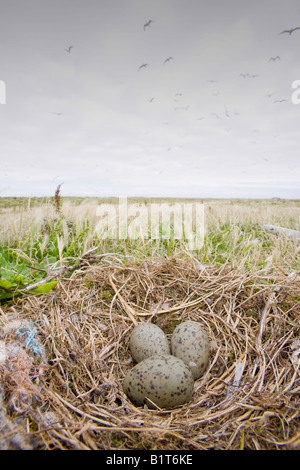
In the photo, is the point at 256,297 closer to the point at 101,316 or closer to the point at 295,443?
the point at 295,443

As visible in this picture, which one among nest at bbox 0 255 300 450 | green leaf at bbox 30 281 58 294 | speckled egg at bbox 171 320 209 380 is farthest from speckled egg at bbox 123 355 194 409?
green leaf at bbox 30 281 58 294

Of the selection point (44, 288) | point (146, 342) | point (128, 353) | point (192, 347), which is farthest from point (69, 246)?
point (192, 347)

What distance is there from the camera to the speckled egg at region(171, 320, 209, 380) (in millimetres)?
1933

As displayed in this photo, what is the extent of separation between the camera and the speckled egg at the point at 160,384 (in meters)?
1.66

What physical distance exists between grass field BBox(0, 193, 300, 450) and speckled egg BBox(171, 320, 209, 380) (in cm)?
9

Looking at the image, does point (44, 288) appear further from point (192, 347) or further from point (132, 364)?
point (192, 347)

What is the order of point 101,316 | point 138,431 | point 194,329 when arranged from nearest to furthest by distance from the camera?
point 138,431 < point 194,329 < point 101,316

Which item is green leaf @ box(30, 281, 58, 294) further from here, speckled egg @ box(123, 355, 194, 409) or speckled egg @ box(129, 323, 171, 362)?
speckled egg @ box(123, 355, 194, 409)

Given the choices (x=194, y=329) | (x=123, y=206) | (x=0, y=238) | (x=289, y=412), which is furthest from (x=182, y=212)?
(x=289, y=412)

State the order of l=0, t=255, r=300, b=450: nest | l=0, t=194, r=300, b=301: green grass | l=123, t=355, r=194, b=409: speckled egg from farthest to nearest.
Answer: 1. l=0, t=194, r=300, b=301: green grass
2. l=123, t=355, r=194, b=409: speckled egg
3. l=0, t=255, r=300, b=450: nest

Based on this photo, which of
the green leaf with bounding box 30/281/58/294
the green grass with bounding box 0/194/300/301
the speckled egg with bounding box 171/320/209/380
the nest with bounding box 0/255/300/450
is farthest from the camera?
the green grass with bounding box 0/194/300/301

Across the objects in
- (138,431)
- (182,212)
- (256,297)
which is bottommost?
(138,431)

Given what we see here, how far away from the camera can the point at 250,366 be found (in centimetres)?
→ 189

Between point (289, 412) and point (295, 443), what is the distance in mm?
218
